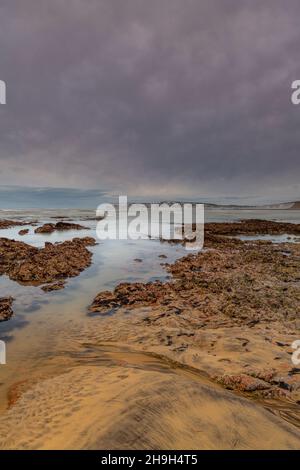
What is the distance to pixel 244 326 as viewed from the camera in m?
6.07

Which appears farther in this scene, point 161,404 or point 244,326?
point 244,326

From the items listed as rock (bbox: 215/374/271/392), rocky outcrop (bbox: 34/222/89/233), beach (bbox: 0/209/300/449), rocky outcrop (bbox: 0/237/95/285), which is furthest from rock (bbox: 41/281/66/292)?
rocky outcrop (bbox: 34/222/89/233)

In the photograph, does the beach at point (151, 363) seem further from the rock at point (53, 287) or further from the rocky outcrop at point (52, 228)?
the rocky outcrop at point (52, 228)

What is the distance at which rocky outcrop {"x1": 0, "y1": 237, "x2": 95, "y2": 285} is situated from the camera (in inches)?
396

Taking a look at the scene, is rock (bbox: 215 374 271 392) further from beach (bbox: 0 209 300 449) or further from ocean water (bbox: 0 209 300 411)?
ocean water (bbox: 0 209 300 411)

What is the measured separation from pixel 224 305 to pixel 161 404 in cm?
466

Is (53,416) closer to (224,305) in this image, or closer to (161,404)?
(161,404)

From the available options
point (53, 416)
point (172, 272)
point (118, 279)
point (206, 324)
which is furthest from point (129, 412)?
point (172, 272)

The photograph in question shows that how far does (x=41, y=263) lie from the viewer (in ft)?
37.2

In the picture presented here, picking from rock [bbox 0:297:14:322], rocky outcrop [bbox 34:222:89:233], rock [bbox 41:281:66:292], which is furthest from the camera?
rocky outcrop [bbox 34:222:89:233]

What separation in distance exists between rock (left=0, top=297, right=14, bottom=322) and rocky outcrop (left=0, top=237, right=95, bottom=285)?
216 cm

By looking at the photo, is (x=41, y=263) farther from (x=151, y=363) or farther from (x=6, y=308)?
(x=151, y=363)

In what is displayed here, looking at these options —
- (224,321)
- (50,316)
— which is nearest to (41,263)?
(50,316)
